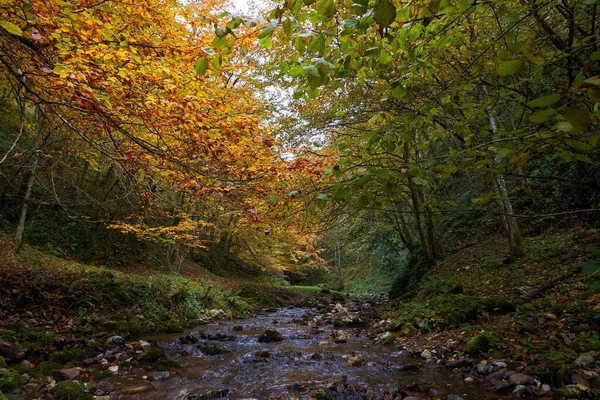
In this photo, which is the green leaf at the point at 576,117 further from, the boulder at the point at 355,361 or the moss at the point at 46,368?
the moss at the point at 46,368

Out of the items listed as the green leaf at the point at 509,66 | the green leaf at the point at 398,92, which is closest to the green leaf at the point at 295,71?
the green leaf at the point at 398,92

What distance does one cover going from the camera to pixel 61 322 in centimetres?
718

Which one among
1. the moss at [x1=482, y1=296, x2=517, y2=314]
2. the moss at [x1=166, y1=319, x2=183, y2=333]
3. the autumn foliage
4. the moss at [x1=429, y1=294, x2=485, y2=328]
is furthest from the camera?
the moss at [x1=166, y1=319, x2=183, y2=333]

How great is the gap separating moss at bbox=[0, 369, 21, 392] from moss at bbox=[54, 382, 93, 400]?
21.4 inches

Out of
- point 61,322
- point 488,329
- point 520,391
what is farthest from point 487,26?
point 61,322

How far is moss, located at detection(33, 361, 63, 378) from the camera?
470cm

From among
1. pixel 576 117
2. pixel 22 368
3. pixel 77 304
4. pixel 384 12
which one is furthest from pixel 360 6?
pixel 77 304

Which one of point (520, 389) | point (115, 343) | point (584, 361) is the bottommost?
point (520, 389)

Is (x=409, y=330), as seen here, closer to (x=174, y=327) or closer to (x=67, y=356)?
(x=174, y=327)

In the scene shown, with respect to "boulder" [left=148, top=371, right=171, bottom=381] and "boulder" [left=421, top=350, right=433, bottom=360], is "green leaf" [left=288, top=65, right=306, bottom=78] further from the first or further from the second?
"boulder" [left=421, top=350, right=433, bottom=360]

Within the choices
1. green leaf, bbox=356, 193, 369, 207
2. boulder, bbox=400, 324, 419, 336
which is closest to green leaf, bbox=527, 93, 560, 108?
green leaf, bbox=356, 193, 369, 207

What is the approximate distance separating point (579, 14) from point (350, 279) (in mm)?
28667

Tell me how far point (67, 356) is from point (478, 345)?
687 centimetres

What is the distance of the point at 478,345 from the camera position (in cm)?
523
